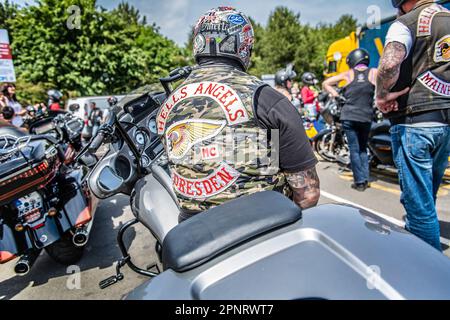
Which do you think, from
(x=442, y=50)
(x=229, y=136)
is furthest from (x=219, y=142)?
(x=442, y=50)

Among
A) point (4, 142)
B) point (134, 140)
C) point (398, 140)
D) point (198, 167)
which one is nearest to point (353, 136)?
point (398, 140)

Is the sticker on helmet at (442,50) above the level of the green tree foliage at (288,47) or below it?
below

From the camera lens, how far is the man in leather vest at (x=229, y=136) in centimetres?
145

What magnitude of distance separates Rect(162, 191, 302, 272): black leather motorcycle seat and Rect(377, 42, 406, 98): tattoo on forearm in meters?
1.49

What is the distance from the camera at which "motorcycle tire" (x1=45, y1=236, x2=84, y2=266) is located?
288 cm

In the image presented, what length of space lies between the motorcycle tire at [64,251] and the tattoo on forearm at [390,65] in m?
2.88

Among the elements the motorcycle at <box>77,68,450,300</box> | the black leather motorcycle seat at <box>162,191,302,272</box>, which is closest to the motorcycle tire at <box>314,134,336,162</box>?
the motorcycle at <box>77,68,450,300</box>

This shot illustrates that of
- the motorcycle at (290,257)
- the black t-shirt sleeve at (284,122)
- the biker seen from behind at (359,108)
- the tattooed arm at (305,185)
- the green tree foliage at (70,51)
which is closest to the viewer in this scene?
the motorcycle at (290,257)

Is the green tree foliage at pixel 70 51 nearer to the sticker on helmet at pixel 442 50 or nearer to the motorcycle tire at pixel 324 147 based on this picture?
the motorcycle tire at pixel 324 147

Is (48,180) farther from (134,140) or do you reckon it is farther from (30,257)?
(134,140)

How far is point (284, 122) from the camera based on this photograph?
56.8 inches

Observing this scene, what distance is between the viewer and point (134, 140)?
7.68 ft

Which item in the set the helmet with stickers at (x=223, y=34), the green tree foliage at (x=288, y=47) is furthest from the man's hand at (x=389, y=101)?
the green tree foliage at (x=288, y=47)

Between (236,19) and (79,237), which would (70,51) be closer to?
(79,237)
